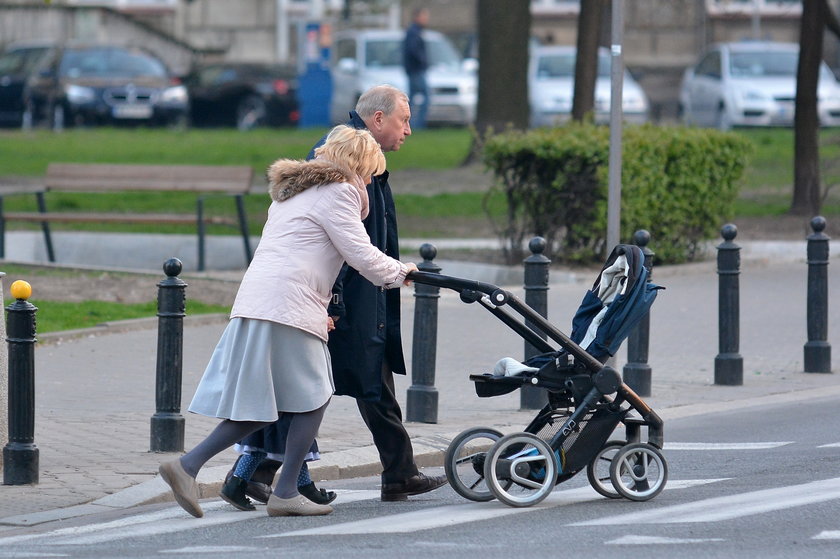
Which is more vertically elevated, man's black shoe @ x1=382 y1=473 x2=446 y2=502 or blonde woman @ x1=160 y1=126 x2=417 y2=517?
blonde woman @ x1=160 y1=126 x2=417 y2=517

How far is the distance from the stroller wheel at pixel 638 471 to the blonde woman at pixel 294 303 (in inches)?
50.2

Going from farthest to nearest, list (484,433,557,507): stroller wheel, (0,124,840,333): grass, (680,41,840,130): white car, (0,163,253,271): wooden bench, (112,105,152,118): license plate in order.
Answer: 1. (112,105,152,118): license plate
2. (680,41,840,130): white car
3. (0,163,253,271): wooden bench
4. (0,124,840,333): grass
5. (484,433,557,507): stroller wheel

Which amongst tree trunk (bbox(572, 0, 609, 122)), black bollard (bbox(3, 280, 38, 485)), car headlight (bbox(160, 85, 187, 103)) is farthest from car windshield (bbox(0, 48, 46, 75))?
black bollard (bbox(3, 280, 38, 485))

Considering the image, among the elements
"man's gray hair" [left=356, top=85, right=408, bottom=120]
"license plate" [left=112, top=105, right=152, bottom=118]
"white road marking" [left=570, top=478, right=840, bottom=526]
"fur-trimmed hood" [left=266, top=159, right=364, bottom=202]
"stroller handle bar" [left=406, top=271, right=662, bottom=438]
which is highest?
"license plate" [left=112, top=105, right=152, bottom=118]

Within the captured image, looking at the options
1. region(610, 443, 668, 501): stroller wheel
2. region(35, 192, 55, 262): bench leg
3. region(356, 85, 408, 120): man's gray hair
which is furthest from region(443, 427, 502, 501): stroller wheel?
region(35, 192, 55, 262): bench leg

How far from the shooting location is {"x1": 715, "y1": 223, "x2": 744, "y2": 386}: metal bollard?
10.4 meters

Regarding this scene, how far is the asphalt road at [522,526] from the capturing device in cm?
621

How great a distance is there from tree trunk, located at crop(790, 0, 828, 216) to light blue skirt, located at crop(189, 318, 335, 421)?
41.8ft

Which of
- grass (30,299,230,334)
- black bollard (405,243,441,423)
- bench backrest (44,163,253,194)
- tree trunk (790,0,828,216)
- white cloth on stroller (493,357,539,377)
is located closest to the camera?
white cloth on stroller (493,357,539,377)

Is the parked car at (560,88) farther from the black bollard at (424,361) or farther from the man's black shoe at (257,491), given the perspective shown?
the man's black shoe at (257,491)

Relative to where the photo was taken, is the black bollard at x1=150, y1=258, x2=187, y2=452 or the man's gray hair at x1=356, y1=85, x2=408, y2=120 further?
the black bollard at x1=150, y1=258, x2=187, y2=452

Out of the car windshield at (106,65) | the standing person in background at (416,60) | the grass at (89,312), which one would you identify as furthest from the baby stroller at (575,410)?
the car windshield at (106,65)

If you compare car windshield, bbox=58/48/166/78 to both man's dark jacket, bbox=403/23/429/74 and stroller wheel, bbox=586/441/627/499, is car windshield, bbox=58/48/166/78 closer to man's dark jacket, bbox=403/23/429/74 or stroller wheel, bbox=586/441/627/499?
man's dark jacket, bbox=403/23/429/74

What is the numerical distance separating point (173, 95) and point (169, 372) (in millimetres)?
27685
